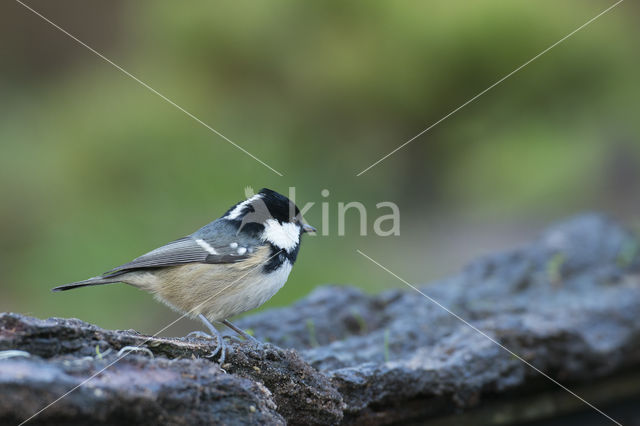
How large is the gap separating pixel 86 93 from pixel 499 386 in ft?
18.9

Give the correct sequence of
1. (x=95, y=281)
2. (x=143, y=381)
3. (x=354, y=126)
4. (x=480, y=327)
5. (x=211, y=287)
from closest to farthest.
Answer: (x=143, y=381)
(x=95, y=281)
(x=211, y=287)
(x=480, y=327)
(x=354, y=126)

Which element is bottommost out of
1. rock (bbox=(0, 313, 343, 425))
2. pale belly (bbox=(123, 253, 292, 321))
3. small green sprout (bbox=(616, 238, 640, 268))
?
rock (bbox=(0, 313, 343, 425))

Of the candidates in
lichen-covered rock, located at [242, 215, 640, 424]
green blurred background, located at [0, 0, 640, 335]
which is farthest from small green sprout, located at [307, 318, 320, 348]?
green blurred background, located at [0, 0, 640, 335]

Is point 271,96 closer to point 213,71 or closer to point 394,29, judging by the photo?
point 213,71

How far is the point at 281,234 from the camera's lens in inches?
106

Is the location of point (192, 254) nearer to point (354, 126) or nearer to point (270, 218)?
point (270, 218)

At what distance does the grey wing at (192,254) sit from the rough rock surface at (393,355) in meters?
0.41

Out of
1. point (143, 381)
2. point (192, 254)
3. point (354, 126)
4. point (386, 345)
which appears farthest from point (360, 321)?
point (354, 126)

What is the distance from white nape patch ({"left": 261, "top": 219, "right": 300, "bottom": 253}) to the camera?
2.63 metres

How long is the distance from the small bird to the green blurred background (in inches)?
126

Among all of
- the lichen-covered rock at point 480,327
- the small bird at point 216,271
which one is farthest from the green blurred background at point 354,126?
the small bird at point 216,271

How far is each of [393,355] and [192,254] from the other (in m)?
1.01

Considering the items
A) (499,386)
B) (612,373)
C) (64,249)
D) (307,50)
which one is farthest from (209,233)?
(307,50)

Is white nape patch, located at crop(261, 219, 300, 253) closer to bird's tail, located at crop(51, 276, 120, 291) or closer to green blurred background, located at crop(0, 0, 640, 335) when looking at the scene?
bird's tail, located at crop(51, 276, 120, 291)
